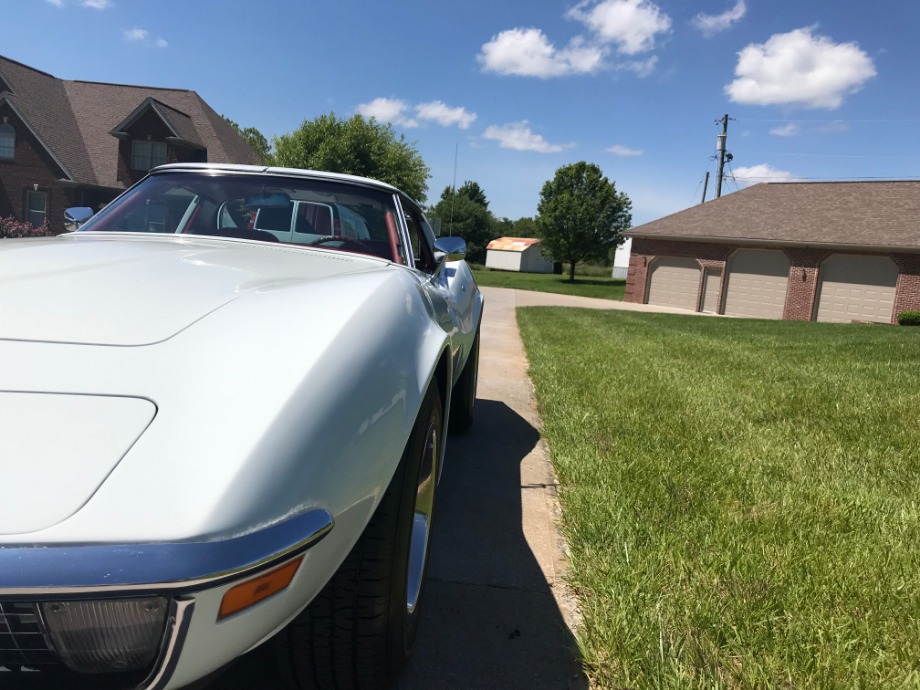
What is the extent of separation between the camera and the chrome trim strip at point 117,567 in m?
0.96

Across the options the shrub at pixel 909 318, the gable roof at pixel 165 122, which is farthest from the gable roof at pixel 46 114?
the shrub at pixel 909 318

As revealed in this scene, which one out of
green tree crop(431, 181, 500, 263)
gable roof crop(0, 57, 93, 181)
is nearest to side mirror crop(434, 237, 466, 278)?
gable roof crop(0, 57, 93, 181)

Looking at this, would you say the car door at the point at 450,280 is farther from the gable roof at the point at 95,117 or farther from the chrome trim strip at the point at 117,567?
the gable roof at the point at 95,117

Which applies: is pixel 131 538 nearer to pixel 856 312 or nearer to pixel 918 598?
pixel 918 598

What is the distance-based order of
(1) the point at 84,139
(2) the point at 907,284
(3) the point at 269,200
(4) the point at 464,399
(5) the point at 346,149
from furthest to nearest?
(5) the point at 346,149 < (1) the point at 84,139 < (2) the point at 907,284 < (4) the point at 464,399 < (3) the point at 269,200

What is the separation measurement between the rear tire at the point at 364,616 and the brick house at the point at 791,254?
82.1 ft

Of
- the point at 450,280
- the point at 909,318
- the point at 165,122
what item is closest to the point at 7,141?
the point at 165,122

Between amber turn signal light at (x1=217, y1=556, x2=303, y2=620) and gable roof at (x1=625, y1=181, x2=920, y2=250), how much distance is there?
2554cm

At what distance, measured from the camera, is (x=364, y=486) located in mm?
1308

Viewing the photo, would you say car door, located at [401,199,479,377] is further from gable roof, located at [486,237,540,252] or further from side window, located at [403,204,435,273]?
gable roof, located at [486,237,540,252]

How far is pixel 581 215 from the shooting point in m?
41.1

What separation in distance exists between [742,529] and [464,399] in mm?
1906

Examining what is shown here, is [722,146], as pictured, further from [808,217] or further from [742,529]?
[742,529]

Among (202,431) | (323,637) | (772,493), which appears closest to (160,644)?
(202,431)
